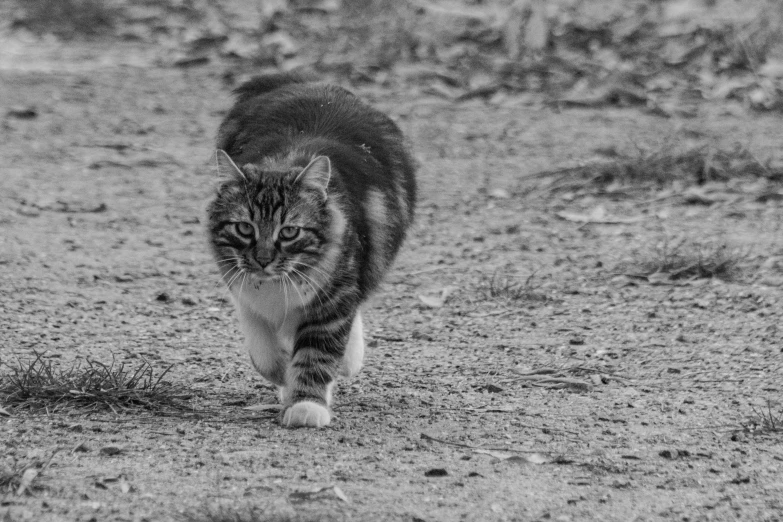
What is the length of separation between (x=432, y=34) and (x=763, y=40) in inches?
122

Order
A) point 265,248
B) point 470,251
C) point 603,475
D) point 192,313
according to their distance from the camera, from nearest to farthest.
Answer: point 603,475, point 265,248, point 192,313, point 470,251

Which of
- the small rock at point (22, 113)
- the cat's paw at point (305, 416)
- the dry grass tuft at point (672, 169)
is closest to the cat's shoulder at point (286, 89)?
the cat's paw at point (305, 416)

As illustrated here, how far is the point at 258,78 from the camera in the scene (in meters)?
5.96

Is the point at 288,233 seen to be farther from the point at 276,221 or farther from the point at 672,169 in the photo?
the point at 672,169

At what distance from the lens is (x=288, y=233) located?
4.52 meters

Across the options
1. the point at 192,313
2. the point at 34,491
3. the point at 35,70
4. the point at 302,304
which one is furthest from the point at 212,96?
the point at 34,491

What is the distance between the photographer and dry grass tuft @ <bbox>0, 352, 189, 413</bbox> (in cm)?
444

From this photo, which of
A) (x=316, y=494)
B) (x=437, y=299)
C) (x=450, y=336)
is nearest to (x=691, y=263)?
(x=437, y=299)

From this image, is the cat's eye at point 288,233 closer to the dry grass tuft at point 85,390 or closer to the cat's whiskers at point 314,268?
the cat's whiskers at point 314,268

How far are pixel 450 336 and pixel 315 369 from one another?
117 centimetres

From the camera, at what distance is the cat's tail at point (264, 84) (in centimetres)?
583

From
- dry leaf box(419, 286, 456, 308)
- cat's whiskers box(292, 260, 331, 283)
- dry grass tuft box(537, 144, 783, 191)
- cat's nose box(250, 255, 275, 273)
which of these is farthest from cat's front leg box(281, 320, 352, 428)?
dry grass tuft box(537, 144, 783, 191)

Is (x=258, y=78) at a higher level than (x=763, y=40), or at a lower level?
higher

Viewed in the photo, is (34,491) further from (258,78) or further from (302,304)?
(258,78)
